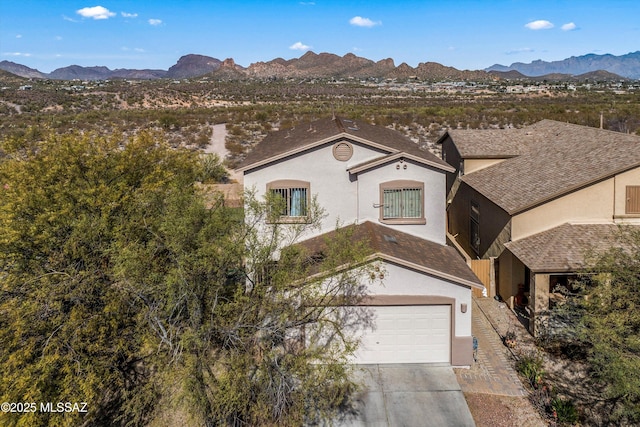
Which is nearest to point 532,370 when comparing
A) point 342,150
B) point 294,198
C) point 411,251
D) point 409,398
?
point 409,398

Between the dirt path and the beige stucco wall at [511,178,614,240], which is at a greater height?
the dirt path

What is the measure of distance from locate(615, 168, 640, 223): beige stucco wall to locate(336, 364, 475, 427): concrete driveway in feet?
28.4

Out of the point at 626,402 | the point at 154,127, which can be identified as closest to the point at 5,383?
the point at 626,402

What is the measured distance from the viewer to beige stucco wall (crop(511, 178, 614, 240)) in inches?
643

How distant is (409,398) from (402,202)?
23.7ft

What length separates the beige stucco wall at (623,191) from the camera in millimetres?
16031

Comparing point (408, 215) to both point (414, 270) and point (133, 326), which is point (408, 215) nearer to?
point (414, 270)

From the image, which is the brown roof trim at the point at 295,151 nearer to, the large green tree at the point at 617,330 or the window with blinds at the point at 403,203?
the window with blinds at the point at 403,203

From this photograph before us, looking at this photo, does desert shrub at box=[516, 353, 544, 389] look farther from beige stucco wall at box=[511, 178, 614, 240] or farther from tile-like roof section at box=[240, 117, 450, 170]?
tile-like roof section at box=[240, 117, 450, 170]

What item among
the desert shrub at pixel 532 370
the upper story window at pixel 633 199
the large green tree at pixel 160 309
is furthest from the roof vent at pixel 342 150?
the upper story window at pixel 633 199

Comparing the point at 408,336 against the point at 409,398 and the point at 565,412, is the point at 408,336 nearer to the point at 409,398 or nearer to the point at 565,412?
the point at 409,398

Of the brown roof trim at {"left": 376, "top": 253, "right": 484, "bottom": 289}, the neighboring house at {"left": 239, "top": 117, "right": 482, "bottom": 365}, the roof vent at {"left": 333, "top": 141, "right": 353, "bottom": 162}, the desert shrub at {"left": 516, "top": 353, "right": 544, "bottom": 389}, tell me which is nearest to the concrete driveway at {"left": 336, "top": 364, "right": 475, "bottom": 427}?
the desert shrub at {"left": 516, "top": 353, "right": 544, "bottom": 389}

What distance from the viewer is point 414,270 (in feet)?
44.3

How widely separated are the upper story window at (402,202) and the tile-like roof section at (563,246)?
349 centimetres
